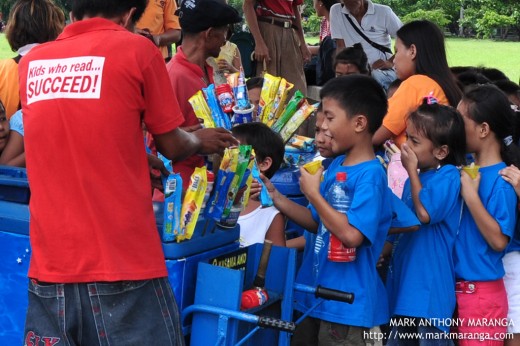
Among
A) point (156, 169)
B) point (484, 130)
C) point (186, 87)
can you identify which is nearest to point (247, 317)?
point (156, 169)

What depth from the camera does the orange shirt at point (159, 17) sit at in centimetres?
621

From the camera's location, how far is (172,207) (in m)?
2.50

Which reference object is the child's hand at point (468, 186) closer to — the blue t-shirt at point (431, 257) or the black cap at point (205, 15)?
the blue t-shirt at point (431, 257)

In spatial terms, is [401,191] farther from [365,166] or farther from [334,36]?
[334,36]

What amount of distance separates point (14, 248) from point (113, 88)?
0.99 metres

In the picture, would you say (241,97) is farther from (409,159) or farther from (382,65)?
(382,65)

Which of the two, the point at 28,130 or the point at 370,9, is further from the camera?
the point at 370,9

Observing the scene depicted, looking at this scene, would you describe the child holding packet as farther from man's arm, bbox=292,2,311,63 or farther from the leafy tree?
the leafy tree

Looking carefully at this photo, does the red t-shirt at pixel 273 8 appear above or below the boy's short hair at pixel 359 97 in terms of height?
below

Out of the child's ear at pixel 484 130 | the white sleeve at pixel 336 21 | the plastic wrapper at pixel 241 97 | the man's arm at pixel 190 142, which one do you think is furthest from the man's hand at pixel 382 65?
the man's arm at pixel 190 142

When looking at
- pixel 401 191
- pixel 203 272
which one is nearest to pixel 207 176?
pixel 203 272

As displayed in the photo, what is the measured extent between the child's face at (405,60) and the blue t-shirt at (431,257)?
121 centimetres

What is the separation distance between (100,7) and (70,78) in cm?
30

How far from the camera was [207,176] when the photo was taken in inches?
101
